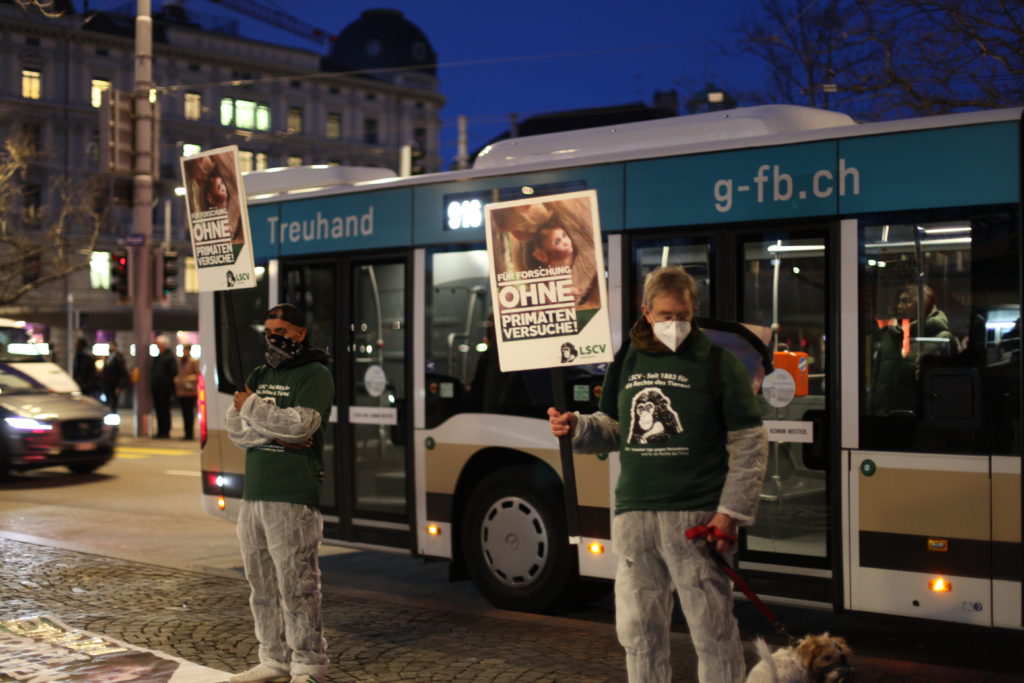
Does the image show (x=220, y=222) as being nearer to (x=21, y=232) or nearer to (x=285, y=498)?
(x=285, y=498)

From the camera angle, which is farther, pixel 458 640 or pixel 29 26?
pixel 29 26

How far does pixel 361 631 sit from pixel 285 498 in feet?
6.37

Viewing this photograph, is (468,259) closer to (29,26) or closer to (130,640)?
(130,640)

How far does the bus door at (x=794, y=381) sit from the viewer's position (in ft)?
22.3

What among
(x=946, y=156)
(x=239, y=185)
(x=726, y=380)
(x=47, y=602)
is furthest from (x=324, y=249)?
(x=726, y=380)

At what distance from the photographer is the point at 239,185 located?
693cm

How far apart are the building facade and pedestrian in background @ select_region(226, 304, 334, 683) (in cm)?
3903

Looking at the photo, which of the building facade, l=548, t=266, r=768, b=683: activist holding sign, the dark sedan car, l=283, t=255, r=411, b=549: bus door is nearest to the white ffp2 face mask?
l=548, t=266, r=768, b=683: activist holding sign

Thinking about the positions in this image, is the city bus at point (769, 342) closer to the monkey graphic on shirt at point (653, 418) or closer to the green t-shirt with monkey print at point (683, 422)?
the green t-shirt with monkey print at point (683, 422)

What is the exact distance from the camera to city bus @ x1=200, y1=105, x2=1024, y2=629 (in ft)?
20.5

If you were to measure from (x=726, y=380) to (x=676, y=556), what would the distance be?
2.22 ft

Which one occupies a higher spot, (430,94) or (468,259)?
(430,94)

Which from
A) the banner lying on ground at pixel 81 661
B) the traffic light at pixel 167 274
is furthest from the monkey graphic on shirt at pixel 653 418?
the traffic light at pixel 167 274

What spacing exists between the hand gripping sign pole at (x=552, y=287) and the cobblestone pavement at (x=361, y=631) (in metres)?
1.71
